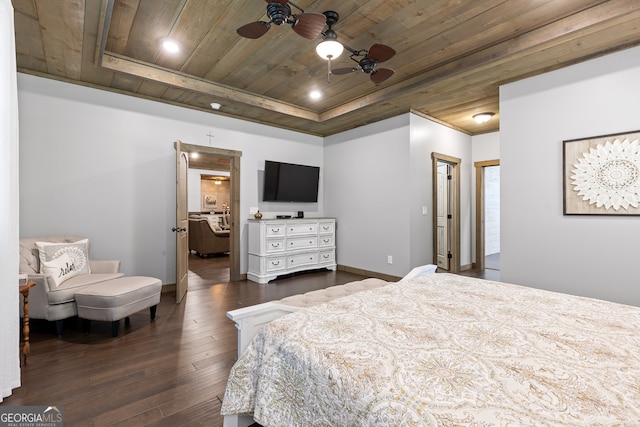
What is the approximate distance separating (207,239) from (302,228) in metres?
3.17

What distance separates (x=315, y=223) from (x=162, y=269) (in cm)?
252

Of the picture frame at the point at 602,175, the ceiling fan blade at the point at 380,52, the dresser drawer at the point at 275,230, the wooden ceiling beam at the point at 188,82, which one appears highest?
the wooden ceiling beam at the point at 188,82

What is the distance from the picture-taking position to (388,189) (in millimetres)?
4824

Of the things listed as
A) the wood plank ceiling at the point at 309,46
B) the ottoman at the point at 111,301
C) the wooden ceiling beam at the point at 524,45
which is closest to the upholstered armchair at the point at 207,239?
the wood plank ceiling at the point at 309,46

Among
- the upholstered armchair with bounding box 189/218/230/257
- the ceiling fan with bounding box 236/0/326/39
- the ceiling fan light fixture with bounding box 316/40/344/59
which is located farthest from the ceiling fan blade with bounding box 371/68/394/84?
the upholstered armchair with bounding box 189/218/230/257

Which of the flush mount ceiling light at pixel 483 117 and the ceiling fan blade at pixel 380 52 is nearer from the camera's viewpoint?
the ceiling fan blade at pixel 380 52

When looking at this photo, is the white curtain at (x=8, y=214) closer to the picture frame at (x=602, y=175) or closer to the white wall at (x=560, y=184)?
the white wall at (x=560, y=184)

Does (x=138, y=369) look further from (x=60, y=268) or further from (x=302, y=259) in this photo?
(x=302, y=259)

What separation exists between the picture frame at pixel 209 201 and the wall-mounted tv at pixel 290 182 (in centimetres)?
624

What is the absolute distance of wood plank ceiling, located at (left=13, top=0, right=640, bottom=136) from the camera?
2.40 metres

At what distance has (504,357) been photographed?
992mm

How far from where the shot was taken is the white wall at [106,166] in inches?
132

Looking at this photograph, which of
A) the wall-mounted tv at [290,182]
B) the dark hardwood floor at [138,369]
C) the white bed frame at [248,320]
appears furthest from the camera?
the wall-mounted tv at [290,182]

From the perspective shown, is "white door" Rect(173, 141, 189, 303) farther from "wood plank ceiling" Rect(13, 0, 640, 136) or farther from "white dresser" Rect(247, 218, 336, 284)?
"white dresser" Rect(247, 218, 336, 284)
